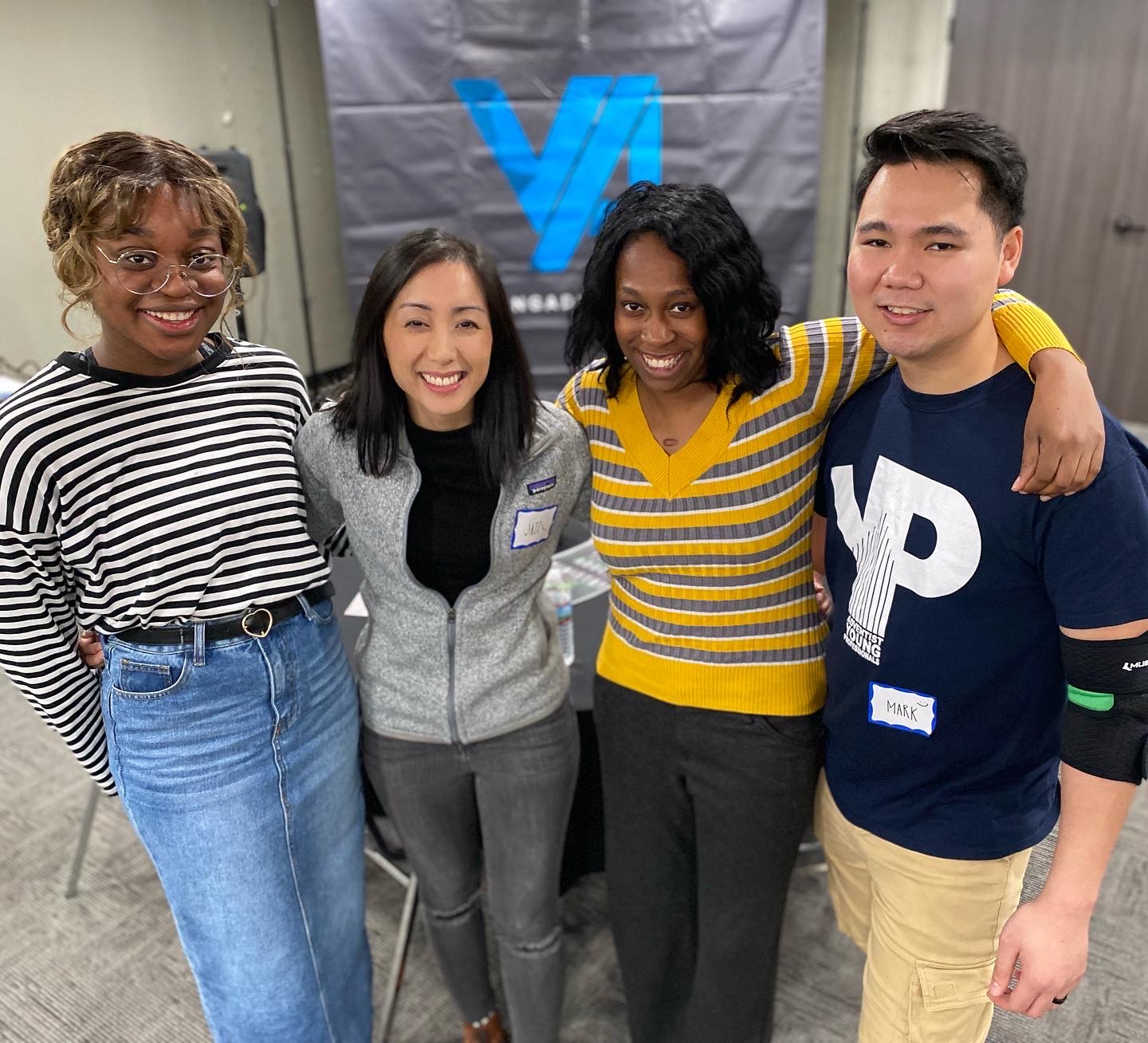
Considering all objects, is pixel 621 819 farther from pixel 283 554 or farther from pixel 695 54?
pixel 695 54

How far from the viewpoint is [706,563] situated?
3.94 feet

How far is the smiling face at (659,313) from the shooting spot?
1.14 meters

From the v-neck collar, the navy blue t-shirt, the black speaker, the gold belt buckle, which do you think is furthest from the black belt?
the black speaker

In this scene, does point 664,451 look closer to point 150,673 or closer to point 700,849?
point 700,849

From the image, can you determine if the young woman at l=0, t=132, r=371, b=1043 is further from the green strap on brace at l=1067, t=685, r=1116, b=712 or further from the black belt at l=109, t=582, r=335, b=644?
the green strap on brace at l=1067, t=685, r=1116, b=712

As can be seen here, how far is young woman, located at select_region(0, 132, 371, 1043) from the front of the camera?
1.06 meters

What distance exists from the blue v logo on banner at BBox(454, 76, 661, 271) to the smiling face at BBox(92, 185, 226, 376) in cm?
309

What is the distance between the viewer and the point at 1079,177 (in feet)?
15.1

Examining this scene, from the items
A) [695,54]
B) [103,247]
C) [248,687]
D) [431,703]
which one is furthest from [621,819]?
[695,54]

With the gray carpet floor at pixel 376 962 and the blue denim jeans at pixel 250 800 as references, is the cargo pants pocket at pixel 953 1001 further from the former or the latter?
the blue denim jeans at pixel 250 800

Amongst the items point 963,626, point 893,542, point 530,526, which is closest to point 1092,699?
point 963,626

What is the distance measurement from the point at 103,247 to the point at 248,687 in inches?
22.5

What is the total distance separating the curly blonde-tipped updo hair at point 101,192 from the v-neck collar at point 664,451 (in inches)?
23.2

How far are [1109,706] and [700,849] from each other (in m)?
0.62
